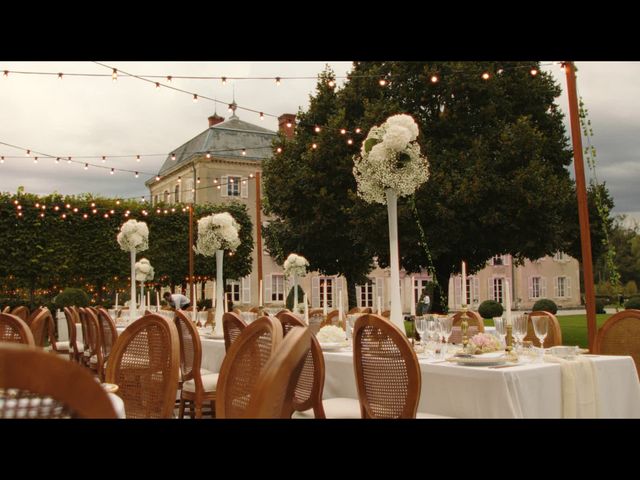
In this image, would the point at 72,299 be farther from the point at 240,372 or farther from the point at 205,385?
the point at 240,372

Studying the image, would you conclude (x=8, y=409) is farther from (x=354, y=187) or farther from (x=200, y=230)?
(x=354, y=187)

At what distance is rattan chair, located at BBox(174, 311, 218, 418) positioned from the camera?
16.1ft

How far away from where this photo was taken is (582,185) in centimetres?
761

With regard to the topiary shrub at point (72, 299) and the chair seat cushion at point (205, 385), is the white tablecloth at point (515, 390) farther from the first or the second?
the topiary shrub at point (72, 299)

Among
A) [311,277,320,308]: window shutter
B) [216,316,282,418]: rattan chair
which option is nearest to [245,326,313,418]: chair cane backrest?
[216,316,282,418]: rattan chair

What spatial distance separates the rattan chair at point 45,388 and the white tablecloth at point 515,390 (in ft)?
9.24

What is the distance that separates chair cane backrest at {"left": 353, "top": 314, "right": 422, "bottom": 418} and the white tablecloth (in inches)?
16.7

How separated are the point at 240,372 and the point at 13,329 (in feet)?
6.88

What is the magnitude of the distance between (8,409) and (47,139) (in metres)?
23.3

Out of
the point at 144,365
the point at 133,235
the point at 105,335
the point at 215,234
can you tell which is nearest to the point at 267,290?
the point at 133,235

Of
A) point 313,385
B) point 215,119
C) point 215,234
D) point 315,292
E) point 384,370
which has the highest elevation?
point 215,119

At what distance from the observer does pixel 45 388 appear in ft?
2.79
